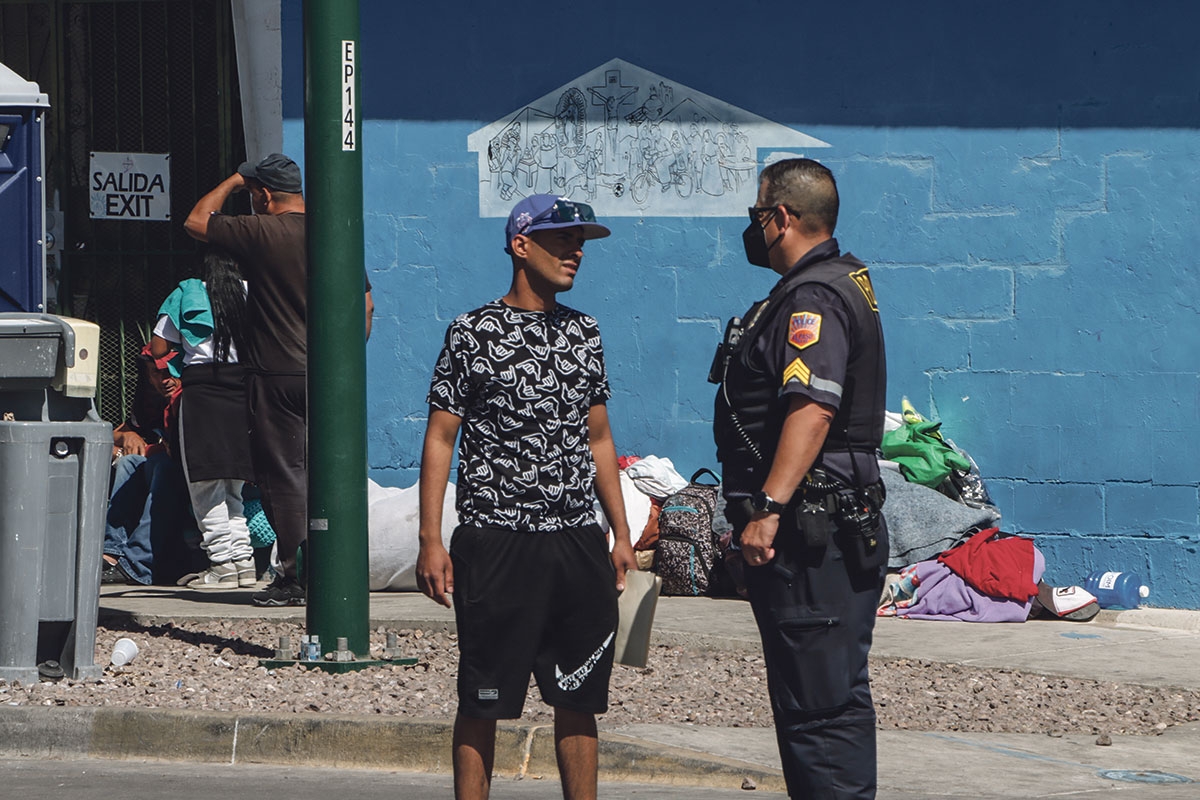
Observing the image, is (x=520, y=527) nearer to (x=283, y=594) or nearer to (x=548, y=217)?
(x=548, y=217)

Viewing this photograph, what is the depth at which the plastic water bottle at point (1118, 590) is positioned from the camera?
358 inches

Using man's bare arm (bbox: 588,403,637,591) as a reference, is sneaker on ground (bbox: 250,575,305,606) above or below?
below

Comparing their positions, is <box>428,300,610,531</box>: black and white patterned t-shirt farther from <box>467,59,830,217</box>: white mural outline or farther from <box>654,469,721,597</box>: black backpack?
<box>467,59,830,217</box>: white mural outline

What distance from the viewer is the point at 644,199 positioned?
9719 mm

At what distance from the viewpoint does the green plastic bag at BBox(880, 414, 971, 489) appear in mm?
9266

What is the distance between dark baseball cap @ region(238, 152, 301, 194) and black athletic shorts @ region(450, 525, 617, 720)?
3667 mm

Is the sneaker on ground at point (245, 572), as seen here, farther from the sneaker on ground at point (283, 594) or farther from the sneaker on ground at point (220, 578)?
the sneaker on ground at point (283, 594)

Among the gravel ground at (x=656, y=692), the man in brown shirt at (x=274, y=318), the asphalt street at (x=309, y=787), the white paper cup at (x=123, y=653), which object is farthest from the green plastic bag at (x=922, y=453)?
the white paper cup at (x=123, y=653)

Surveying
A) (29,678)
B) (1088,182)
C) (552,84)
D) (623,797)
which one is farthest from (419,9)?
(623,797)

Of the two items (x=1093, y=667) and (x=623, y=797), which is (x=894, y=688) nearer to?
(x=1093, y=667)

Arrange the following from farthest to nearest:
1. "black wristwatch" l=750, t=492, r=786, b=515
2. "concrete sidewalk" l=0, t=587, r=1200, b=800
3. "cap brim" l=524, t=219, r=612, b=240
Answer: "concrete sidewalk" l=0, t=587, r=1200, b=800 → "cap brim" l=524, t=219, r=612, b=240 → "black wristwatch" l=750, t=492, r=786, b=515

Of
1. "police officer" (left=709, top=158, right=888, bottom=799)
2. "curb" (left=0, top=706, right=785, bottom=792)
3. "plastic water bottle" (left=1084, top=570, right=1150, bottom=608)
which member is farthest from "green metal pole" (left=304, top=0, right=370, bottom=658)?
"plastic water bottle" (left=1084, top=570, right=1150, bottom=608)

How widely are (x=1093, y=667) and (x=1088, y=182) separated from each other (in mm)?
2931

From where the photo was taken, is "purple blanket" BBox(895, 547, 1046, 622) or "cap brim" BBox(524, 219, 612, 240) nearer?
"cap brim" BBox(524, 219, 612, 240)
